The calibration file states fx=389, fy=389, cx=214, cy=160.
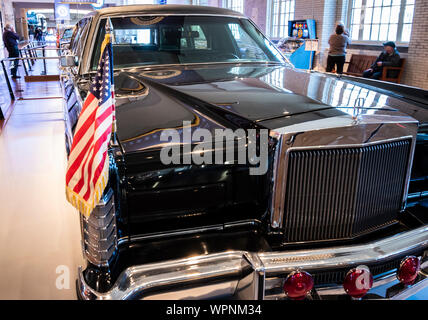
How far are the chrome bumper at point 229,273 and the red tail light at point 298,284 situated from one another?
4 cm

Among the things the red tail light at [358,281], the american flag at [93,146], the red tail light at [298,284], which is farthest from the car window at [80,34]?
the red tail light at [358,281]

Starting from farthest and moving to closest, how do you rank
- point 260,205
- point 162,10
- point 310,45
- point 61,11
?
point 61,11
point 310,45
point 162,10
point 260,205

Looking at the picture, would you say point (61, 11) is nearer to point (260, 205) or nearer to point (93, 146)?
point (93, 146)

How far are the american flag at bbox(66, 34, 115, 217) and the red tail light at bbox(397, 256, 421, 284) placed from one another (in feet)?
4.33

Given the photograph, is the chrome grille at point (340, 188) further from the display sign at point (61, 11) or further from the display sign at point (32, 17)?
the display sign at point (32, 17)

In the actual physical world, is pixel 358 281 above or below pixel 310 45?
below

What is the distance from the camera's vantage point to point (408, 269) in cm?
170

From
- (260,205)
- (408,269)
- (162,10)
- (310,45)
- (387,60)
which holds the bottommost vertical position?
(408,269)

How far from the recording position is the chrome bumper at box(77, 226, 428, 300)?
1.51 m

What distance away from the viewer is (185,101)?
2193 millimetres

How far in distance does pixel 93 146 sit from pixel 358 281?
1196 mm

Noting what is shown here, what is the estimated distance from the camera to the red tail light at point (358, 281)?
5.09ft

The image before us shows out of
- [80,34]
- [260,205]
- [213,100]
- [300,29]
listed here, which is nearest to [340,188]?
[260,205]

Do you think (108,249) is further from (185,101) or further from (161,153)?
(185,101)
